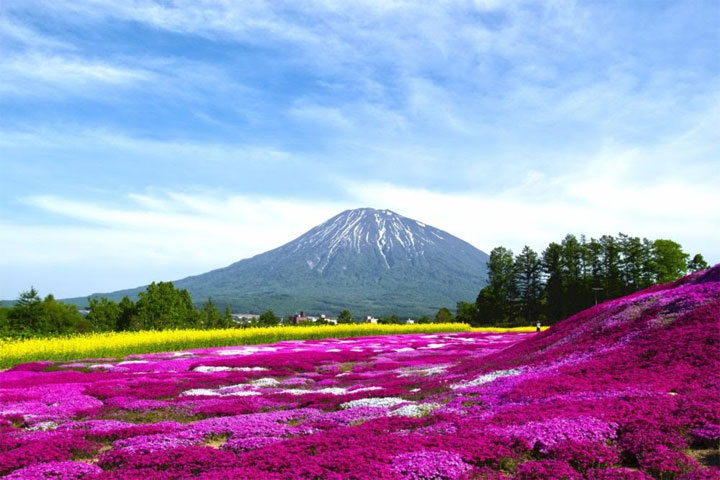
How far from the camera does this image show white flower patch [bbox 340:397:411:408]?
13.5 m

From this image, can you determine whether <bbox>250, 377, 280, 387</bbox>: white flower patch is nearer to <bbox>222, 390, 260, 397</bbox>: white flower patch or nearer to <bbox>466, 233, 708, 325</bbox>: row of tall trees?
<bbox>222, 390, 260, 397</bbox>: white flower patch

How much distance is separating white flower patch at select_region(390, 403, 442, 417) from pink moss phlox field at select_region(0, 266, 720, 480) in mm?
71

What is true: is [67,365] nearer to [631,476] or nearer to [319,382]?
[319,382]

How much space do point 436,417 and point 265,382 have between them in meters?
11.0

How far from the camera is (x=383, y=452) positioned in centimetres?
823

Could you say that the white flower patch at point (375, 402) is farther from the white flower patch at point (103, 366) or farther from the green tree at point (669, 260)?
the green tree at point (669, 260)

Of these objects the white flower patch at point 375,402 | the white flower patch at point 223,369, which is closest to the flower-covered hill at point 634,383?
the white flower patch at point 375,402

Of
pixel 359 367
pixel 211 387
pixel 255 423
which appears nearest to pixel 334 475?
pixel 255 423

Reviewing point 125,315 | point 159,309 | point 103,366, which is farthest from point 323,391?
point 125,315

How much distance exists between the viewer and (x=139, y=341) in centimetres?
3706

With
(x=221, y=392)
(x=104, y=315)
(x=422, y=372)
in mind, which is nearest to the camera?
(x=221, y=392)

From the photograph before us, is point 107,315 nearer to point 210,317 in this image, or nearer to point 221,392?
point 210,317

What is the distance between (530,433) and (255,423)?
20.4ft

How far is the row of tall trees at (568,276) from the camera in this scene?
328ft
